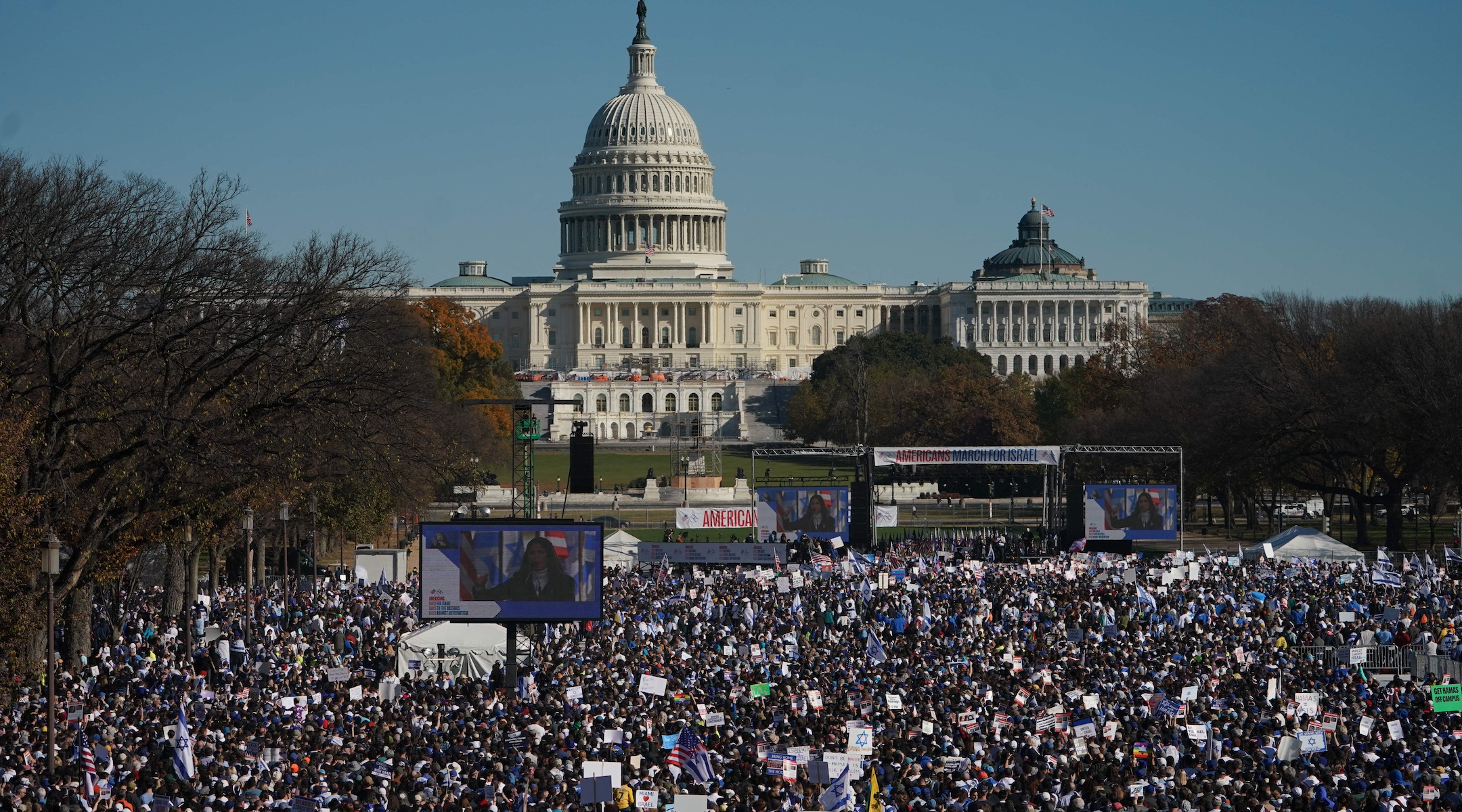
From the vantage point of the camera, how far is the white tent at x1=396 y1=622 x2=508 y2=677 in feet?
98.8

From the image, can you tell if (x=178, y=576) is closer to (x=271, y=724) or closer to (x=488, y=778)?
(x=271, y=724)

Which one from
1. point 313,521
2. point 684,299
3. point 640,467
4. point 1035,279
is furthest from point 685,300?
point 313,521

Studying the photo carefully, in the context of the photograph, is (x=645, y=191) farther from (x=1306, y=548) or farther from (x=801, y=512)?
(x=1306, y=548)

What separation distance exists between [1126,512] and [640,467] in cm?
5680

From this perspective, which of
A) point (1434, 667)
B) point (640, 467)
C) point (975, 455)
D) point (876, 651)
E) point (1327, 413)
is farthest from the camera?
point (640, 467)

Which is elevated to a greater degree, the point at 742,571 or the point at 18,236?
the point at 18,236

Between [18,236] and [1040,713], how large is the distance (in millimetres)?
18805

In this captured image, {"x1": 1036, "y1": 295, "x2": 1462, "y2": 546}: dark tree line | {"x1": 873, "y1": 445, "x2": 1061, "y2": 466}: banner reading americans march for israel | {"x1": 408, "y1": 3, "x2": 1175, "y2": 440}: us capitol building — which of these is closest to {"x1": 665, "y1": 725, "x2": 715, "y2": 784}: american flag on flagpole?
{"x1": 873, "y1": 445, "x2": 1061, "y2": 466}: banner reading americans march for israel

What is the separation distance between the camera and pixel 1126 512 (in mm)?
51406

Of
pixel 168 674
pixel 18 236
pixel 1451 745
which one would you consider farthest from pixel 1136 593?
pixel 18 236

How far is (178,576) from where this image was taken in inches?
1540

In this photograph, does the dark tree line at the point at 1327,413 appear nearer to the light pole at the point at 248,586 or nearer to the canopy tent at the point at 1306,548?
the canopy tent at the point at 1306,548

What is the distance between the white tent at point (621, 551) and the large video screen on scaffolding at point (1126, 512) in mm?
12648

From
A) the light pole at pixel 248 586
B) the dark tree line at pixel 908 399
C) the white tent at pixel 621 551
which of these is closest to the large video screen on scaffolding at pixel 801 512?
the white tent at pixel 621 551
